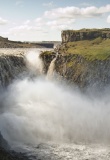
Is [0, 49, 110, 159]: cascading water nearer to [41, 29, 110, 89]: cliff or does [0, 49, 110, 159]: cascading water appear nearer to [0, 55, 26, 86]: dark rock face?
[0, 55, 26, 86]: dark rock face

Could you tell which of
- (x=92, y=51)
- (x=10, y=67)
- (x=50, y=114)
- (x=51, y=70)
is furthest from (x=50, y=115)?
(x=92, y=51)

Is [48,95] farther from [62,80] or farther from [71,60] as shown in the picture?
[71,60]

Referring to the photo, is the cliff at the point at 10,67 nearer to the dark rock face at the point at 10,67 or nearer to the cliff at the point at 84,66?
the dark rock face at the point at 10,67

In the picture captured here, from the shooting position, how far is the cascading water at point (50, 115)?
51281mm

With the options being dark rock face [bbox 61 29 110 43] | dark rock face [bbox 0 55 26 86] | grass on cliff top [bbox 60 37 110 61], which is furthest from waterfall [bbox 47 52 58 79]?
dark rock face [bbox 61 29 110 43]

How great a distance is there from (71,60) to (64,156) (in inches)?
1695

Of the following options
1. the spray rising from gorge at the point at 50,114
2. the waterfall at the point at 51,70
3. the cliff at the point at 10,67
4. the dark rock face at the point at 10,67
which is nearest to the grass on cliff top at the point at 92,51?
the waterfall at the point at 51,70

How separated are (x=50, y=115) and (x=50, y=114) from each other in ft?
1.40

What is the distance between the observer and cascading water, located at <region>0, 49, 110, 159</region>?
51281 millimetres

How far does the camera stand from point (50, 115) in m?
58.6

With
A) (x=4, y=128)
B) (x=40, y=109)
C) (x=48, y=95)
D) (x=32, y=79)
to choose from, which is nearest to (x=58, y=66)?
(x=32, y=79)

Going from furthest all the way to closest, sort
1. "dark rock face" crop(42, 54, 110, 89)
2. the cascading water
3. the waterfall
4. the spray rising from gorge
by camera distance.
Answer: the waterfall → "dark rock face" crop(42, 54, 110, 89) → the spray rising from gorge → the cascading water

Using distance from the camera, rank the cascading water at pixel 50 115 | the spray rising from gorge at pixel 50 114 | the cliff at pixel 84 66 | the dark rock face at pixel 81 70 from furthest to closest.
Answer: the cliff at pixel 84 66 → the dark rock face at pixel 81 70 → the spray rising from gorge at pixel 50 114 → the cascading water at pixel 50 115

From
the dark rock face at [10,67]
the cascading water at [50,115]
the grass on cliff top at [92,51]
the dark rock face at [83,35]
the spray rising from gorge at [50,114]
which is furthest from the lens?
the dark rock face at [83,35]
